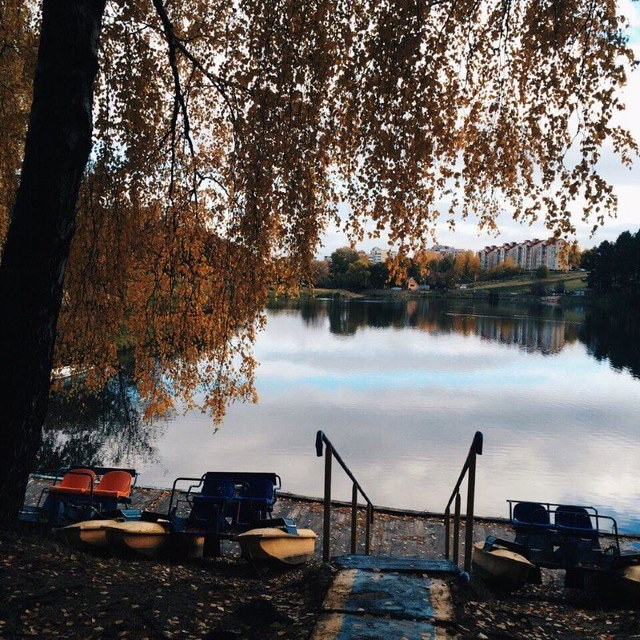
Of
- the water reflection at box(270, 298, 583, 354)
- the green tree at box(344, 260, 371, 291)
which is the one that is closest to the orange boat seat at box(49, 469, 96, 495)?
the water reflection at box(270, 298, 583, 354)

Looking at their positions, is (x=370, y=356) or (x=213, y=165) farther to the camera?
(x=370, y=356)

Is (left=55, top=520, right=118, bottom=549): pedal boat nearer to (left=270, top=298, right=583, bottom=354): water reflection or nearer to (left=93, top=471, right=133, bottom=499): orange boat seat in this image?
(left=93, top=471, right=133, bottom=499): orange boat seat

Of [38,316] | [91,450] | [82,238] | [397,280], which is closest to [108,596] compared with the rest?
[38,316]

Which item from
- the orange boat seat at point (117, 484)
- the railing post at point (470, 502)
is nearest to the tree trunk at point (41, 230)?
the railing post at point (470, 502)

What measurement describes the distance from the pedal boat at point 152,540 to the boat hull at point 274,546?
755 millimetres

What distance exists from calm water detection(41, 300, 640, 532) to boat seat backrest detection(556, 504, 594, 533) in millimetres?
7669

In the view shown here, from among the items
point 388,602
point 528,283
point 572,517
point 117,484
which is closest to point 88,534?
point 117,484

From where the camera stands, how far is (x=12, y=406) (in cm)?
479

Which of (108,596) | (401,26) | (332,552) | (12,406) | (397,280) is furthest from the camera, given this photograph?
(332,552)

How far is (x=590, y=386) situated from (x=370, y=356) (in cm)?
1604

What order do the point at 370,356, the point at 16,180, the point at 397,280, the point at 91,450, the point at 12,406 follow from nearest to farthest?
the point at 12,406
the point at 397,280
the point at 16,180
the point at 91,450
the point at 370,356

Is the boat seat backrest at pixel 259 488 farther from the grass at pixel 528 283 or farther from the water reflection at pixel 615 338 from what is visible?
the grass at pixel 528 283

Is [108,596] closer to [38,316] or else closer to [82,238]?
[38,316]

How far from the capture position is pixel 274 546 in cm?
777
